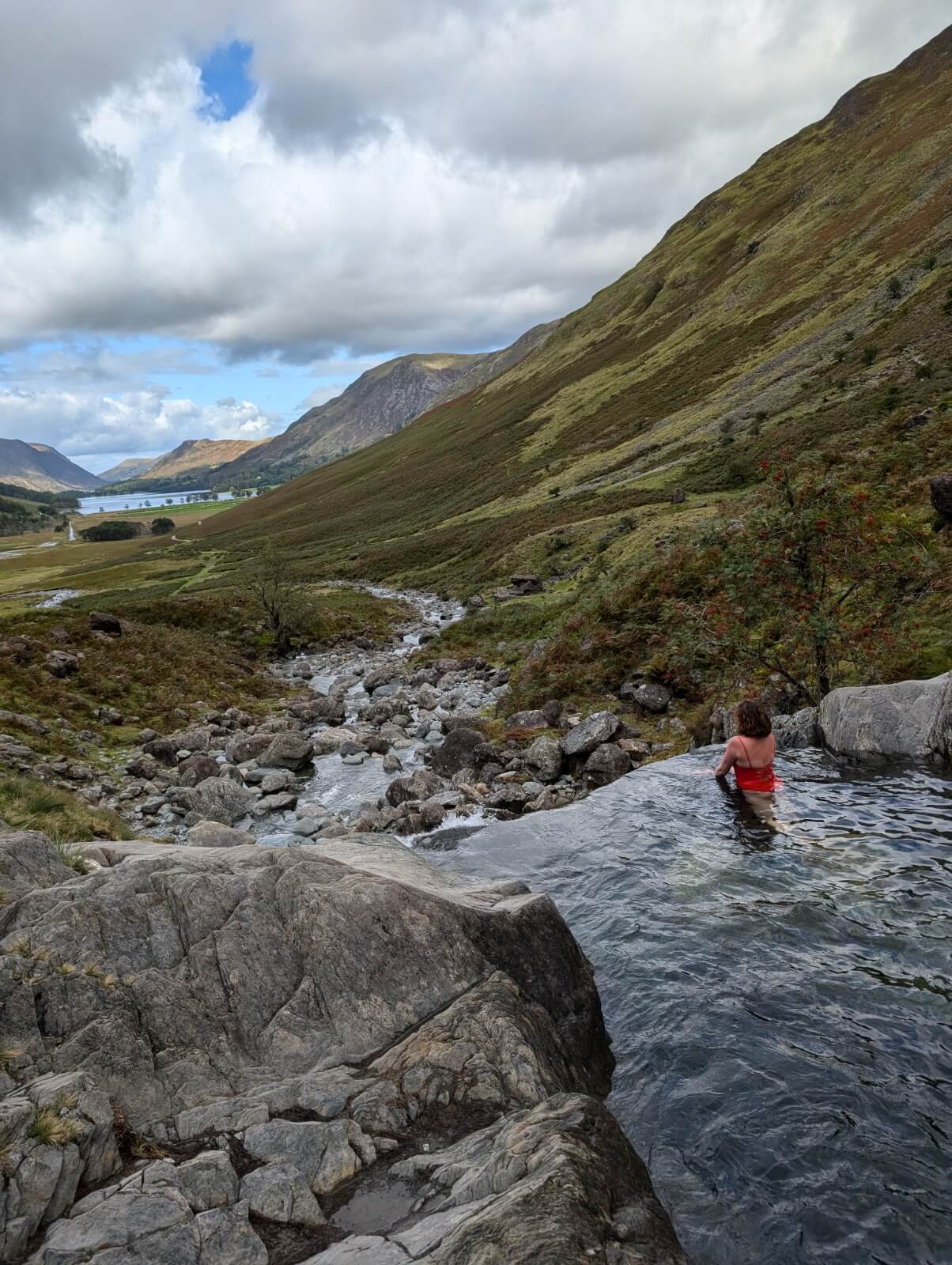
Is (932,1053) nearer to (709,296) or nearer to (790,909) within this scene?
(790,909)

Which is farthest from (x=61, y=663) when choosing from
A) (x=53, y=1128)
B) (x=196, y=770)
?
(x=53, y=1128)

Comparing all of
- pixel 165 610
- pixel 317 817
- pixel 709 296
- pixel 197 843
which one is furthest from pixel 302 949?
pixel 709 296

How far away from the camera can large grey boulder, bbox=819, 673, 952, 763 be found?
1564 centimetres

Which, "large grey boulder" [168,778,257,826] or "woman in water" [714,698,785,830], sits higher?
"woman in water" [714,698,785,830]

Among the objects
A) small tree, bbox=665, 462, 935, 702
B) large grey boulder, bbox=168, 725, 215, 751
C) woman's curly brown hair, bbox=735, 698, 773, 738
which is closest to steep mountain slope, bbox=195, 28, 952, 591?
small tree, bbox=665, 462, 935, 702

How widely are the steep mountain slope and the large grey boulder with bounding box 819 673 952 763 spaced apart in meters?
18.1

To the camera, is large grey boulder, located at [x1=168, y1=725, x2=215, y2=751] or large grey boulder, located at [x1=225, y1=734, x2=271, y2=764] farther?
large grey boulder, located at [x1=168, y1=725, x2=215, y2=751]

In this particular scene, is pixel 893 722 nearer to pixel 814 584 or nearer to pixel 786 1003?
pixel 814 584

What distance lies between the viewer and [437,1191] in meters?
6.61

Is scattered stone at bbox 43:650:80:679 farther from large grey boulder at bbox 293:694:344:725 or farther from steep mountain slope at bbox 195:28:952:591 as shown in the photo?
steep mountain slope at bbox 195:28:952:591

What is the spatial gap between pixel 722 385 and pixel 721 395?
5.61 metres

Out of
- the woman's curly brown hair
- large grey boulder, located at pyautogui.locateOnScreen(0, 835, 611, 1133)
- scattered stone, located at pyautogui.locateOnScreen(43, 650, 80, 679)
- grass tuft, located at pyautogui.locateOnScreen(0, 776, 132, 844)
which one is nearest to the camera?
large grey boulder, located at pyautogui.locateOnScreen(0, 835, 611, 1133)

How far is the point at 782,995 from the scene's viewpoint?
9.92 m

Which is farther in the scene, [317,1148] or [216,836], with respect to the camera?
[216,836]
